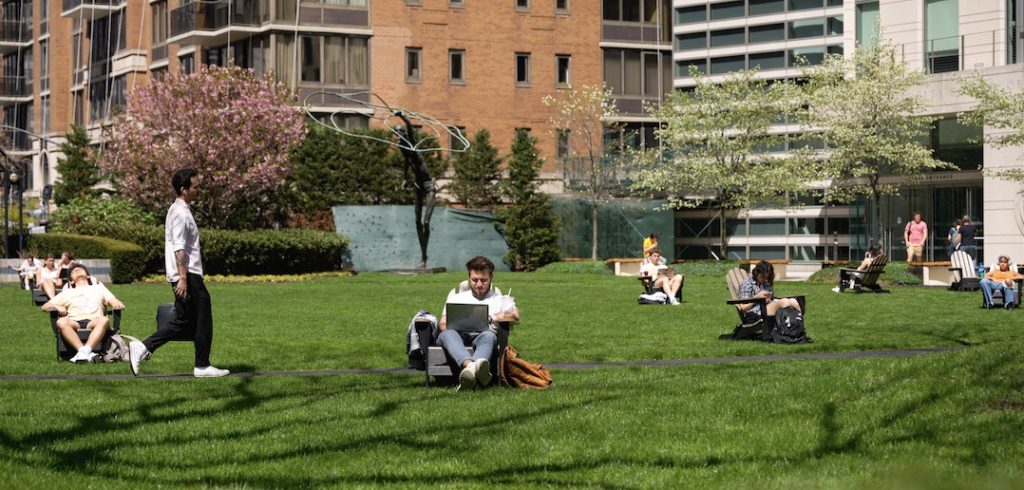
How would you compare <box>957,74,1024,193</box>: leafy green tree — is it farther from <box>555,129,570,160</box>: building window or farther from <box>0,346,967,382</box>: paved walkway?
<box>0,346,967,382</box>: paved walkway

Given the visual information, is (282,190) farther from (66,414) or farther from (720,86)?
(66,414)

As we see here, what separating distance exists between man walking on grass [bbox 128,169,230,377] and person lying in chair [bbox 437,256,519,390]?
99.3 inches

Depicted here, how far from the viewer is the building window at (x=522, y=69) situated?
66.0 metres

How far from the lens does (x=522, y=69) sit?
6631 cm

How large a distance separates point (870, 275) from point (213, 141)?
28.3 meters

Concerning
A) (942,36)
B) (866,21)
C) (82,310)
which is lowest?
(82,310)

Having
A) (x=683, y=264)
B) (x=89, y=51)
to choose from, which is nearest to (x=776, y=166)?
(x=683, y=264)

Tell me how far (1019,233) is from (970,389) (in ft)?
135

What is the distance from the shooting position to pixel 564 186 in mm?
62688

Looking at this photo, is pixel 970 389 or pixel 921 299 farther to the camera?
pixel 921 299

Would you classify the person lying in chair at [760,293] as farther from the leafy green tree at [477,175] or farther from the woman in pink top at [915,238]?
the leafy green tree at [477,175]

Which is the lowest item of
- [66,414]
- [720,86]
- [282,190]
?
[66,414]

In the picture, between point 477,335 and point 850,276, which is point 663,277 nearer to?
point 850,276

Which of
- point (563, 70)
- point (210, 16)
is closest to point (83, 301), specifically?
point (210, 16)
